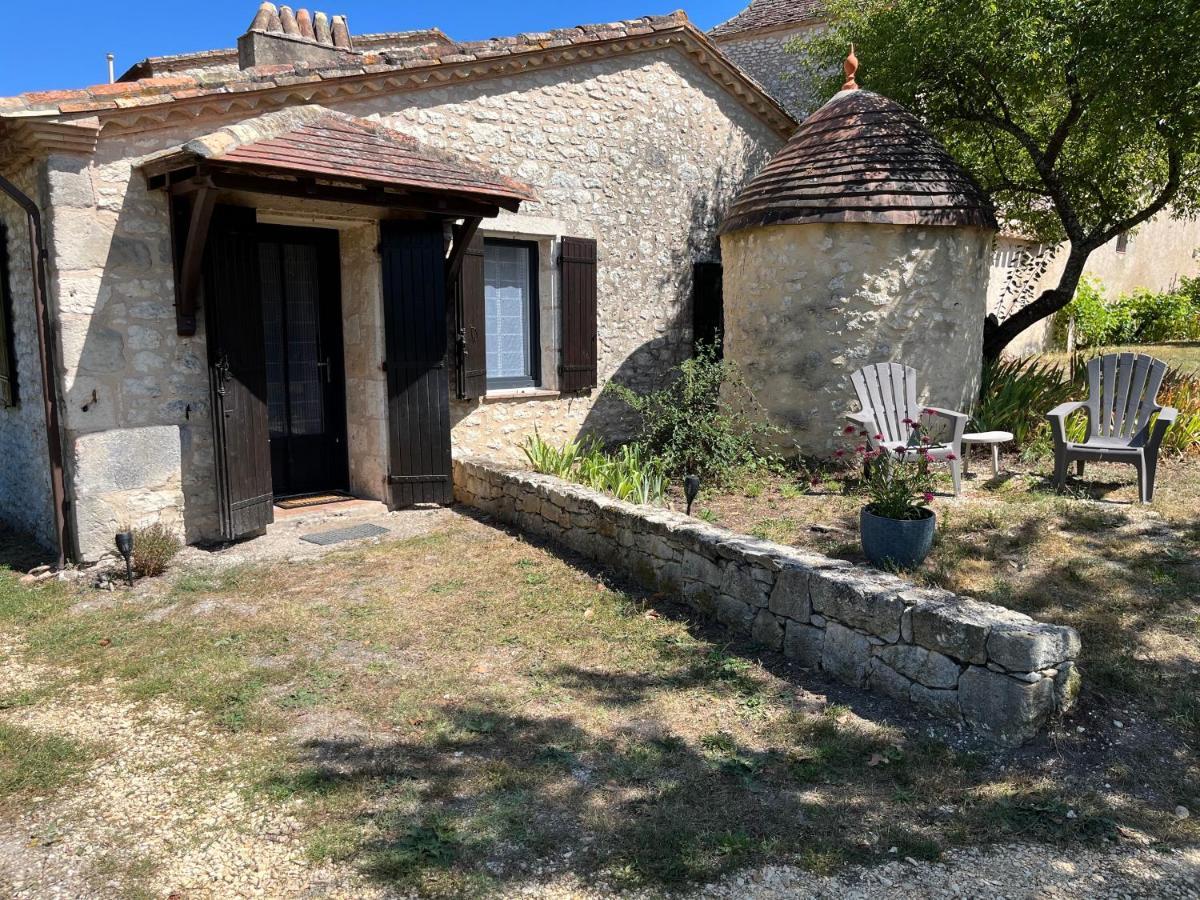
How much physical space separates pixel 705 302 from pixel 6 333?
673 centimetres

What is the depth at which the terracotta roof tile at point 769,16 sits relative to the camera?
659 inches

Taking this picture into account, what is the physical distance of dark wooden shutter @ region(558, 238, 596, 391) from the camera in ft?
28.1

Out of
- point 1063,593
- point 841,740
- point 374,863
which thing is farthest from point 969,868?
point 1063,593

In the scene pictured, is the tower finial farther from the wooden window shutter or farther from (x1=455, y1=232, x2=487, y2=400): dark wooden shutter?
the wooden window shutter

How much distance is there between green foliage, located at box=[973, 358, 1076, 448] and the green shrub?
7103 millimetres

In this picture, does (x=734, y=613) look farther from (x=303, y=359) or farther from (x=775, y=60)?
(x=775, y=60)

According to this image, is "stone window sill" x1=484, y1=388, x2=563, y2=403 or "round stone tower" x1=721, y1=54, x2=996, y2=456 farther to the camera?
"stone window sill" x1=484, y1=388, x2=563, y2=403

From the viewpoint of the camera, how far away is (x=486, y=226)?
7.95 metres

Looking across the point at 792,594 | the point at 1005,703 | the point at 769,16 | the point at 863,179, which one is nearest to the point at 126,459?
the point at 792,594

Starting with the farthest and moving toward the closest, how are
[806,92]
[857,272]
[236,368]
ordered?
1. [806,92]
2. [857,272]
3. [236,368]

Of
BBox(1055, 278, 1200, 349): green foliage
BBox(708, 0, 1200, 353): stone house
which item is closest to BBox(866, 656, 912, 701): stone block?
BBox(708, 0, 1200, 353): stone house

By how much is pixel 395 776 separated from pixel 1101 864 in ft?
8.13

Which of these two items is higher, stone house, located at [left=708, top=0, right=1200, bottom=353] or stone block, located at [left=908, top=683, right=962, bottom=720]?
stone house, located at [left=708, top=0, right=1200, bottom=353]

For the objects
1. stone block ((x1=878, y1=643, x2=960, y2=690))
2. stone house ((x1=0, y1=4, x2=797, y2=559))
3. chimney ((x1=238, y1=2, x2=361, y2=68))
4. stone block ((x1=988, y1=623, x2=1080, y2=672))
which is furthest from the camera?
chimney ((x1=238, y1=2, x2=361, y2=68))
